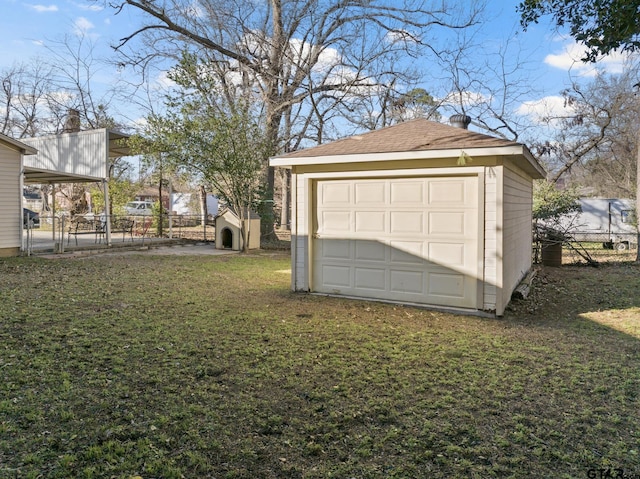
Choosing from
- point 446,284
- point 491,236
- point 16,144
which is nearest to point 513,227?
point 491,236

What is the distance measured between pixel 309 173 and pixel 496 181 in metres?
2.79

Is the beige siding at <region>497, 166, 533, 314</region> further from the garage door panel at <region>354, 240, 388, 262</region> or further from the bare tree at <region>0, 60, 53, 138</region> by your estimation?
the bare tree at <region>0, 60, 53, 138</region>

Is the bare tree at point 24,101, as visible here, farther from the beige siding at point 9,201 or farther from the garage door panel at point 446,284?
→ the garage door panel at point 446,284

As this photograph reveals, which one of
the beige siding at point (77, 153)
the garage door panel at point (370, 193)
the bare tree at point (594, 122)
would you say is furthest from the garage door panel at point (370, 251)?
the bare tree at point (594, 122)

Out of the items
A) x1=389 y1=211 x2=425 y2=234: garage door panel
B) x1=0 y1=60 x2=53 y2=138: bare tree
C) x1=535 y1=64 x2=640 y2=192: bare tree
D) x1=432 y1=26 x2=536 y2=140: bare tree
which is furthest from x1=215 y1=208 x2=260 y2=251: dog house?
x1=0 y1=60 x2=53 y2=138: bare tree

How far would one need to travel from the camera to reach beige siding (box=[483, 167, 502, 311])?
551 centimetres

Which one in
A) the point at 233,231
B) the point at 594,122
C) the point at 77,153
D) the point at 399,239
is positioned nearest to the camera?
the point at 399,239

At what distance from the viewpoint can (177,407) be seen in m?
2.88

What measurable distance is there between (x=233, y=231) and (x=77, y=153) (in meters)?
6.16

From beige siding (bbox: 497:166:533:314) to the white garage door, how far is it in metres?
0.50

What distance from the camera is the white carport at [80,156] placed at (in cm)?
1366

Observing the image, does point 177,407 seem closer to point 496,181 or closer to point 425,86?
point 496,181

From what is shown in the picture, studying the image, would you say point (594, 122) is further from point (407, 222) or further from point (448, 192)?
point (407, 222)

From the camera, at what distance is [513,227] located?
261 inches
